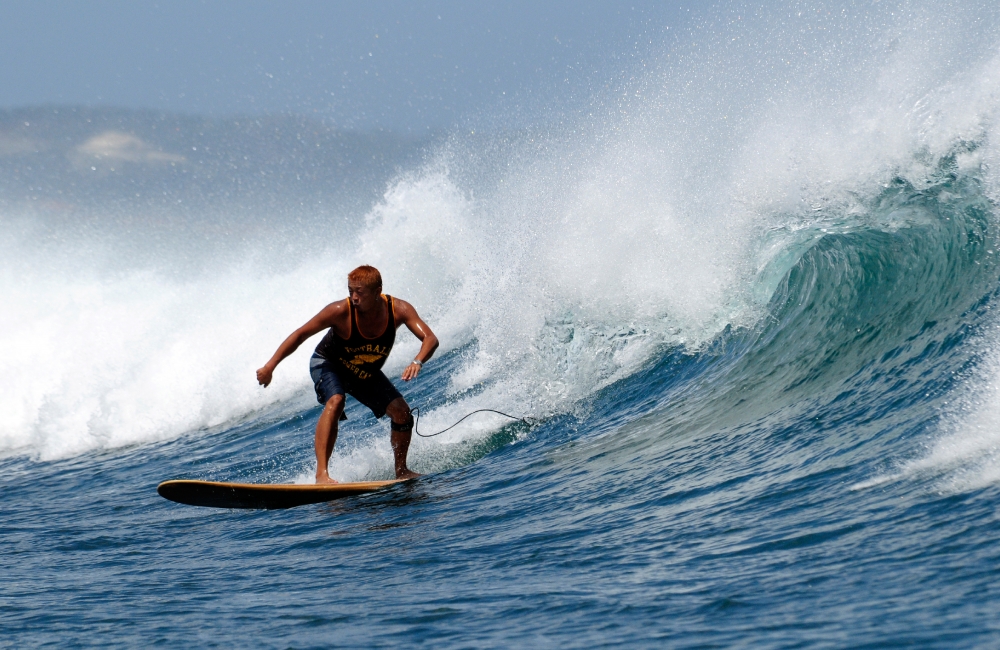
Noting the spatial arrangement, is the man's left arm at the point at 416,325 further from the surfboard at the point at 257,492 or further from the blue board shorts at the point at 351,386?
the surfboard at the point at 257,492

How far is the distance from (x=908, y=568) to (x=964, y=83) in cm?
817

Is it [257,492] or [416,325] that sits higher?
[416,325]

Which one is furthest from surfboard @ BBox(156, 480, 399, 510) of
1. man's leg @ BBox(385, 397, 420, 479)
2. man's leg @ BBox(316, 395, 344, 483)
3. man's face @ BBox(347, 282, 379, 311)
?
man's face @ BBox(347, 282, 379, 311)

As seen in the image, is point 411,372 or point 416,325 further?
point 416,325

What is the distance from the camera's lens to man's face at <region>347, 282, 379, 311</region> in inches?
246

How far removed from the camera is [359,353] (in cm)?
670

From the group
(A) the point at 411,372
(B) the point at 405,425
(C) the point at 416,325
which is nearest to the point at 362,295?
(C) the point at 416,325

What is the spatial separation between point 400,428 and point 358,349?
2.10 ft

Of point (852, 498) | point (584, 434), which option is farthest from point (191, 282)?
point (852, 498)

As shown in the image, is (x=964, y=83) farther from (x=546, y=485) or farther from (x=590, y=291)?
(x=546, y=485)

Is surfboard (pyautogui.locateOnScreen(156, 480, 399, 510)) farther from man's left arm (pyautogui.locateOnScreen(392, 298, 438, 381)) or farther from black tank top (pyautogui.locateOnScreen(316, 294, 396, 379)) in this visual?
man's left arm (pyautogui.locateOnScreen(392, 298, 438, 381))

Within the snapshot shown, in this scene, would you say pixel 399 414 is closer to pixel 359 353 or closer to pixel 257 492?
pixel 359 353

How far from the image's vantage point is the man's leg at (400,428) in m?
6.81

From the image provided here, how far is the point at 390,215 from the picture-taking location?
56.8ft
